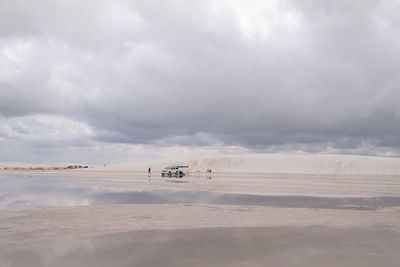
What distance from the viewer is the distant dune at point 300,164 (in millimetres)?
96250

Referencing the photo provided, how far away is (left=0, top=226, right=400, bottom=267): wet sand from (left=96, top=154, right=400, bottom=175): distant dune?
8501 centimetres

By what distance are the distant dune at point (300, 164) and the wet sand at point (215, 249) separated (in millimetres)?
85007

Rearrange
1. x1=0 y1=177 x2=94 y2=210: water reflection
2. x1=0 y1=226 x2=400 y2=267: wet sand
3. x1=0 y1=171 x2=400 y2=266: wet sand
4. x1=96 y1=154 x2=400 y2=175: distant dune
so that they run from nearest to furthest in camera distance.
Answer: x1=0 y1=226 x2=400 y2=267: wet sand → x1=0 y1=171 x2=400 y2=266: wet sand → x1=0 y1=177 x2=94 y2=210: water reflection → x1=96 y1=154 x2=400 y2=175: distant dune

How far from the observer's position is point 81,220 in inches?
482

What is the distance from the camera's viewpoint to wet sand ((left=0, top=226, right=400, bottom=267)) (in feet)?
23.7

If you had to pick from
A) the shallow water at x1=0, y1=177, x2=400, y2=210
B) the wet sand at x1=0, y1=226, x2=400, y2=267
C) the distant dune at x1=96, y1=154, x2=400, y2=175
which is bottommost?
the wet sand at x1=0, y1=226, x2=400, y2=267

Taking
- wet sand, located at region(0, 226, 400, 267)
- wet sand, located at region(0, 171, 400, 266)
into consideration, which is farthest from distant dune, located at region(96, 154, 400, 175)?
wet sand, located at region(0, 226, 400, 267)

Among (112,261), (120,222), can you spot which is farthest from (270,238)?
(120,222)

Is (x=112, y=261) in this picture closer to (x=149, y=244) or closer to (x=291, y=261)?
(x=149, y=244)

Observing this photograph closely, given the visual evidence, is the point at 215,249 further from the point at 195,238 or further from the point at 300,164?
the point at 300,164

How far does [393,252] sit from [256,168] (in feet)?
335

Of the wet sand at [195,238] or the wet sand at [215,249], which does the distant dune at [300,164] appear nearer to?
the wet sand at [195,238]

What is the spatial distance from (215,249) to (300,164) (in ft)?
347

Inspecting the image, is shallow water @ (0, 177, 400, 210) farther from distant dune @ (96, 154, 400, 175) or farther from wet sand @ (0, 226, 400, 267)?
distant dune @ (96, 154, 400, 175)
